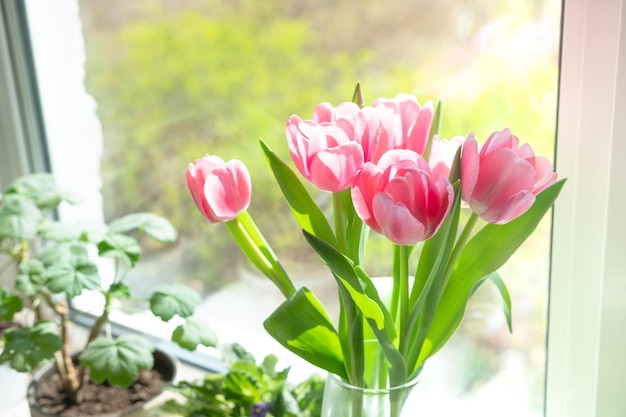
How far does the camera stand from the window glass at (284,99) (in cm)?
85

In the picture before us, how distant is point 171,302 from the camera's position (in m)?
0.88

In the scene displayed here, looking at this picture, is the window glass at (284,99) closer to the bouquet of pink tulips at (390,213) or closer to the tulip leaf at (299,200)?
the bouquet of pink tulips at (390,213)

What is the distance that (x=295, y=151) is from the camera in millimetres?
601

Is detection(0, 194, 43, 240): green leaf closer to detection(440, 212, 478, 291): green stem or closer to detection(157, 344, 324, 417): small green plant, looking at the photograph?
detection(157, 344, 324, 417): small green plant

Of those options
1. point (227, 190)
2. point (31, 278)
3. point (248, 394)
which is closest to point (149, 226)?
point (31, 278)

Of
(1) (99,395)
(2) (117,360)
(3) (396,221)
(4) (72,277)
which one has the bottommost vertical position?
(1) (99,395)

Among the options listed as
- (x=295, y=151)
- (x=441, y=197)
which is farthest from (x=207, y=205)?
(x=441, y=197)

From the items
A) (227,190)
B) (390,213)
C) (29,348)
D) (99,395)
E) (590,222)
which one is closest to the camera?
(390,213)

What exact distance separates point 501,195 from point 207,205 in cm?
25

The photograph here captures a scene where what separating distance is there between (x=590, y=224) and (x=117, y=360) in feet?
1.90

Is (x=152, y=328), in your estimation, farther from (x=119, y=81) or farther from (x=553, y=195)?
(x=553, y=195)

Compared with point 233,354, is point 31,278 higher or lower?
higher

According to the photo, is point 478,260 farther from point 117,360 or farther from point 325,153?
point 117,360

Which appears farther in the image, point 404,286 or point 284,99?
point 284,99
